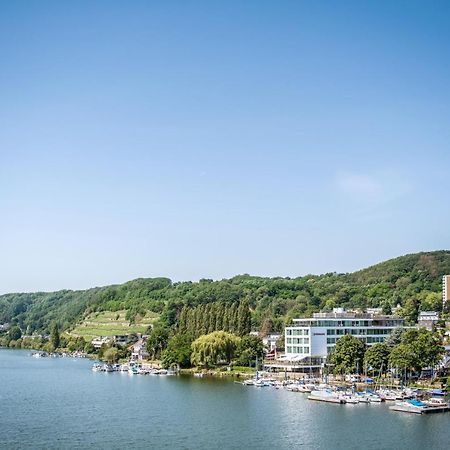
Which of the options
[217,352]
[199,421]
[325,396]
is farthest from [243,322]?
[199,421]

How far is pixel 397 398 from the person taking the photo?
137 feet

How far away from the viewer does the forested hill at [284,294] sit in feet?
343

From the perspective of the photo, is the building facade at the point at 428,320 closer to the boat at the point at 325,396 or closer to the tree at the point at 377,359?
the tree at the point at 377,359

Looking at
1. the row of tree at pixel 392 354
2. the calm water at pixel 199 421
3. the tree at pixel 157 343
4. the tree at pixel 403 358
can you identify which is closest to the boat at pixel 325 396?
the calm water at pixel 199 421

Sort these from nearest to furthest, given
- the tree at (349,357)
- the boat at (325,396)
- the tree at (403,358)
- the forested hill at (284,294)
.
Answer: the boat at (325,396) < the tree at (403,358) < the tree at (349,357) < the forested hill at (284,294)

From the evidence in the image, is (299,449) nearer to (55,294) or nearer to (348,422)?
(348,422)

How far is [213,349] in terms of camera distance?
2515 inches

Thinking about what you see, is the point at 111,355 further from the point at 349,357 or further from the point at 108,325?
the point at 108,325

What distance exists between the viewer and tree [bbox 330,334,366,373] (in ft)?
168

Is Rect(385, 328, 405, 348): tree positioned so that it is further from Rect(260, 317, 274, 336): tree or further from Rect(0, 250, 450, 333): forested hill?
Rect(260, 317, 274, 336): tree

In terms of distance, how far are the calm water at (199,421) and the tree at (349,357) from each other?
228 inches

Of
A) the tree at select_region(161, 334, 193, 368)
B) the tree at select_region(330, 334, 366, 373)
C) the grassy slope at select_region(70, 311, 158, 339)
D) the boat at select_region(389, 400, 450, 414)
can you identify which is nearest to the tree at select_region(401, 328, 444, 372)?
the tree at select_region(330, 334, 366, 373)

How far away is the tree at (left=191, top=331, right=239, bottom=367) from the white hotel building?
21.1 feet

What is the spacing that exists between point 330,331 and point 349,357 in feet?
26.8
